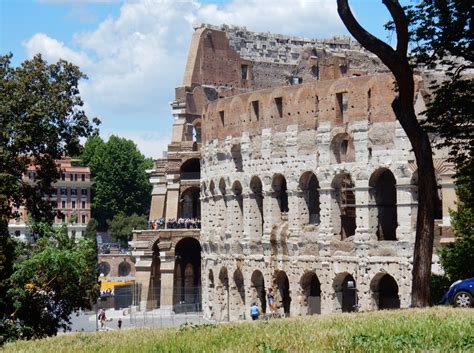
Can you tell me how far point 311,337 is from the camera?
1507 centimetres

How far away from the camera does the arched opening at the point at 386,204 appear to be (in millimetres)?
40656

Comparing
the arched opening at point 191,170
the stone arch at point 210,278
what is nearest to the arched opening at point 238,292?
the stone arch at point 210,278

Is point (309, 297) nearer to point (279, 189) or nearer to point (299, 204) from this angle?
point (299, 204)

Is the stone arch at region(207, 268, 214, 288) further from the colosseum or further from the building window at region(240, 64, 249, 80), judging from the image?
the building window at region(240, 64, 249, 80)

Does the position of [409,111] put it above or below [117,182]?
below

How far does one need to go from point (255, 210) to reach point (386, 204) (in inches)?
305

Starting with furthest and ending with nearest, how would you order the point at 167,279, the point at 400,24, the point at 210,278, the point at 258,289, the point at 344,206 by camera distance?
1. the point at 167,279
2. the point at 210,278
3. the point at 258,289
4. the point at 344,206
5. the point at 400,24

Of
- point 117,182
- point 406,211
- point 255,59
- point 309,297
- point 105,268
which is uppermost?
point 255,59

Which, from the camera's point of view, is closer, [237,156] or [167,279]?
[237,156]

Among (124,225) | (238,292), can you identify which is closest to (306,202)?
(238,292)

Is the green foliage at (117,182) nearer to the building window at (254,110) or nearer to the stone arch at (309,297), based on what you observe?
the building window at (254,110)

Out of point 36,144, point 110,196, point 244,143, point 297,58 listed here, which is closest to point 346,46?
point 297,58

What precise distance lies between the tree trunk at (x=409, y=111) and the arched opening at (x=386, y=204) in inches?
737

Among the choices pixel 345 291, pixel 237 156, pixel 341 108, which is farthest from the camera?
pixel 237 156
